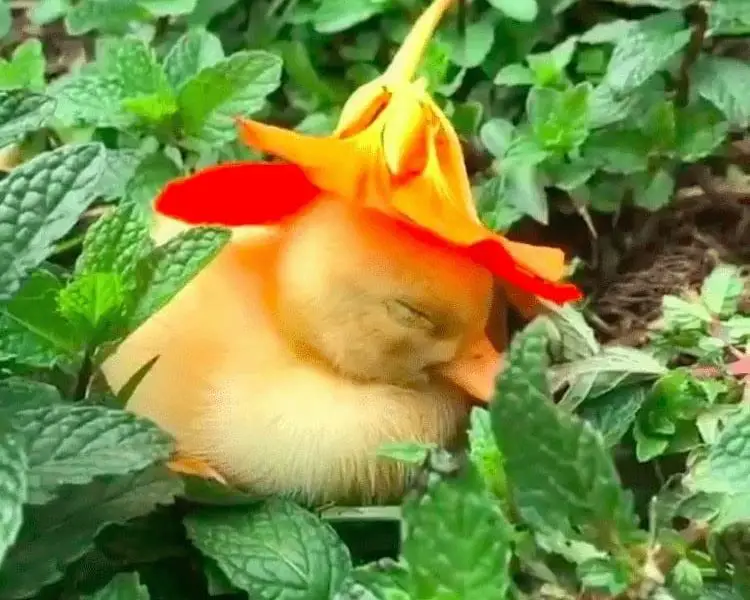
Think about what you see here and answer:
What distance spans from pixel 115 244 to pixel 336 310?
0.36 ft

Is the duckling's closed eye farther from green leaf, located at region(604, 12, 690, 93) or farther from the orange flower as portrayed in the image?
green leaf, located at region(604, 12, 690, 93)

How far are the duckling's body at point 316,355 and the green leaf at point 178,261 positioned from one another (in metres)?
0.06

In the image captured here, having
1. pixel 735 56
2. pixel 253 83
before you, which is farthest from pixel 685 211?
pixel 253 83

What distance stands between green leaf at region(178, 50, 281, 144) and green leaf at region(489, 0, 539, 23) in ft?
0.51

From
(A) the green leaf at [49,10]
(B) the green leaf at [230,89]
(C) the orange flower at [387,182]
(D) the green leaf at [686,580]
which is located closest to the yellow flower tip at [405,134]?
(C) the orange flower at [387,182]

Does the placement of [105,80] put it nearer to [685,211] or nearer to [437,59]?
[437,59]

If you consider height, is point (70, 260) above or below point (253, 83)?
below

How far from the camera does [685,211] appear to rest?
79 cm

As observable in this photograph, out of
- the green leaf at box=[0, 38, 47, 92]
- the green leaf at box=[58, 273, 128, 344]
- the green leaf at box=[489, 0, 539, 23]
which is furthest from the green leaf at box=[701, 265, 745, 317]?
the green leaf at box=[0, 38, 47, 92]

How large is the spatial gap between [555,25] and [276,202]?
29 cm

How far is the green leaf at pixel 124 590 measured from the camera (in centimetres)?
50

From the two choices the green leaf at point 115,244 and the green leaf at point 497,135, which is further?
the green leaf at point 497,135

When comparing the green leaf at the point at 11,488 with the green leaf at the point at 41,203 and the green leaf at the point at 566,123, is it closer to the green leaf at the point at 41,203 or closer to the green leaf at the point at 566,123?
the green leaf at the point at 41,203

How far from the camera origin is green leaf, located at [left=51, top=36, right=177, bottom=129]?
721 millimetres
